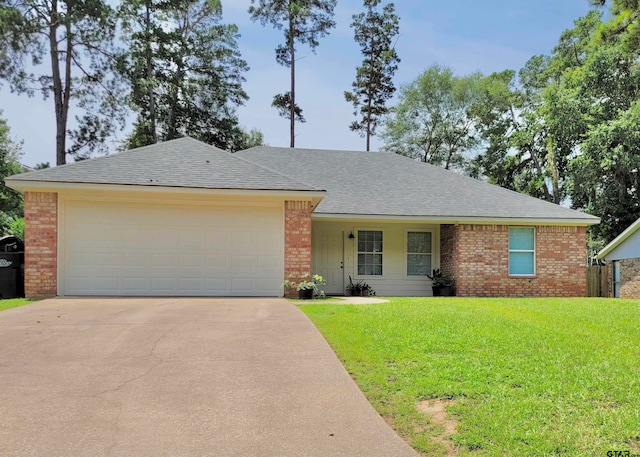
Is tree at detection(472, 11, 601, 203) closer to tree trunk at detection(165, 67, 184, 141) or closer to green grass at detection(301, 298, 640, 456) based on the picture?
tree trunk at detection(165, 67, 184, 141)

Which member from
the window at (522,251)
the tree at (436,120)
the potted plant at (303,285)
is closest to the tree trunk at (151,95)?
the tree at (436,120)

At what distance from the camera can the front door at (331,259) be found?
49.2ft

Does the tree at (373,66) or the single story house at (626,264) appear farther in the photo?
the tree at (373,66)

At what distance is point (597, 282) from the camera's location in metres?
16.3

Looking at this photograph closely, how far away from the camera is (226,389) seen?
171 inches

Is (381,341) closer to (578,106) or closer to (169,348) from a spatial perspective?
(169,348)

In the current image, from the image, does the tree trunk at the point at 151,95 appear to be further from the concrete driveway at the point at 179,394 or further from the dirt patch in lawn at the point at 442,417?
the dirt patch in lawn at the point at 442,417

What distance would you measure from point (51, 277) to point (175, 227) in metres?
2.97

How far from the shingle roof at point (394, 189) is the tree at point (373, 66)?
1411cm

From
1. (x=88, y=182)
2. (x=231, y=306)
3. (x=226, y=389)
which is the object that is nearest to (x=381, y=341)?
(x=226, y=389)

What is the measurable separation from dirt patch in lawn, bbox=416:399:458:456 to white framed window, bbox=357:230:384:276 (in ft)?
36.7

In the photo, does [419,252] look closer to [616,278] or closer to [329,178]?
[329,178]

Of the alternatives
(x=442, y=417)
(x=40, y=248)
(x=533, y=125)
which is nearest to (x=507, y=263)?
(x=442, y=417)

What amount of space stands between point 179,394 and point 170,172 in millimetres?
8248
